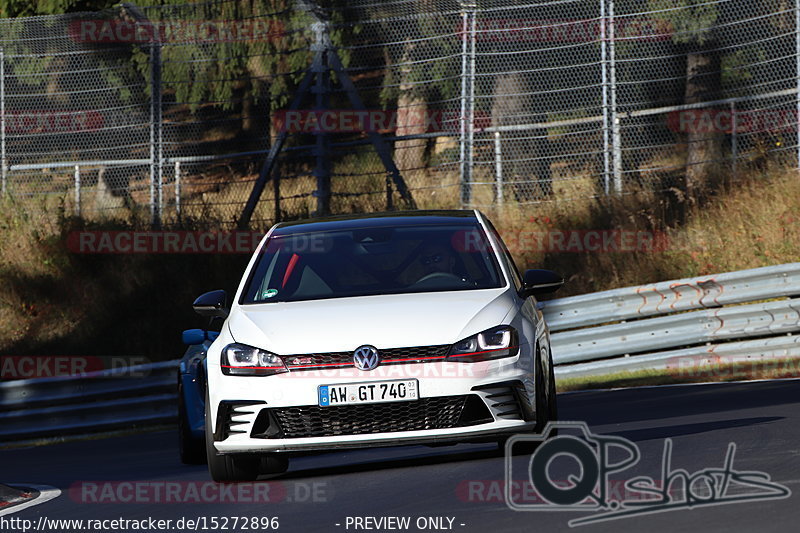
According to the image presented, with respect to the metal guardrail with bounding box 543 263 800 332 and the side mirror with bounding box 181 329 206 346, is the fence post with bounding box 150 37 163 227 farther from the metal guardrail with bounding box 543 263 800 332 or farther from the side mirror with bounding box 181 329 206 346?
the side mirror with bounding box 181 329 206 346

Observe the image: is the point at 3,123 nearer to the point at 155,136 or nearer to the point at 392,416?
the point at 155,136

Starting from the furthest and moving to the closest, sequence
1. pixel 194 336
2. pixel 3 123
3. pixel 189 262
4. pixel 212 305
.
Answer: pixel 3 123 < pixel 189 262 < pixel 194 336 < pixel 212 305

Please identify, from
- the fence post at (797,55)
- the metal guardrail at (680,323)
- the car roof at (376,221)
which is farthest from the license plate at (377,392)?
the fence post at (797,55)

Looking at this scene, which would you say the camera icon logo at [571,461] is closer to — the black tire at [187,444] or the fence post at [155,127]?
the black tire at [187,444]

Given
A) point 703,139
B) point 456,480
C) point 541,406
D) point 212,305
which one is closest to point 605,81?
point 703,139

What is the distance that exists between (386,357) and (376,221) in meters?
1.90

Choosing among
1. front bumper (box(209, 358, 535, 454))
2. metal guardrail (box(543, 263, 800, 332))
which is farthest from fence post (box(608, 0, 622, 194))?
front bumper (box(209, 358, 535, 454))

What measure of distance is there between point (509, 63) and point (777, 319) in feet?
22.1

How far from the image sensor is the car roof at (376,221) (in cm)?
1110

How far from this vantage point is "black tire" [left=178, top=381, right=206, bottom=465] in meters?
12.3

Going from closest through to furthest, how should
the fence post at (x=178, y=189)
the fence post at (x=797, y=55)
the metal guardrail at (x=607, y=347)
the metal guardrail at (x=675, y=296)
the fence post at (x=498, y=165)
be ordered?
Result: the metal guardrail at (x=675, y=296) → the metal guardrail at (x=607, y=347) → the fence post at (x=797, y=55) → the fence post at (x=498, y=165) → the fence post at (x=178, y=189)

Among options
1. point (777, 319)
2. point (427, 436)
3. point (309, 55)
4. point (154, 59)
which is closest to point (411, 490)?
point (427, 436)

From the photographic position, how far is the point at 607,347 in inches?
714

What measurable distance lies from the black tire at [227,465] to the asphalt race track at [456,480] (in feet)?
0.60
